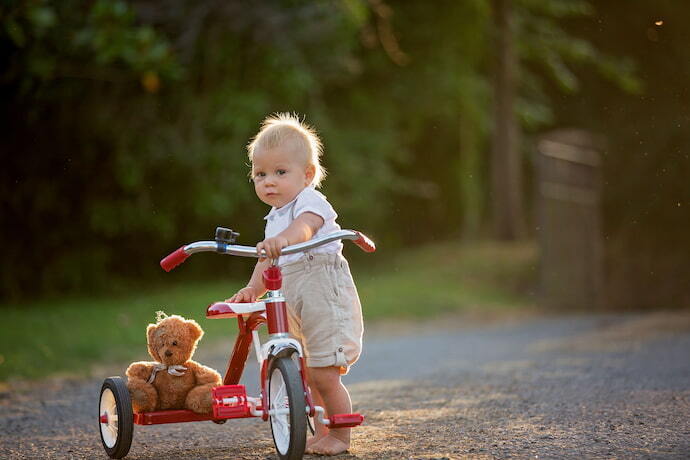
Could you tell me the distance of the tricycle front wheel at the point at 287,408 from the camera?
3.48 m

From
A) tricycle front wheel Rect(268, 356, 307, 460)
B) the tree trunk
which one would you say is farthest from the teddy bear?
the tree trunk

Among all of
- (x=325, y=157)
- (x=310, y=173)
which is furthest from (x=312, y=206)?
(x=325, y=157)

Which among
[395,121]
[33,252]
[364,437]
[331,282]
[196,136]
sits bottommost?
[364,437]

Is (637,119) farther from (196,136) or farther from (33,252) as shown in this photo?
(33,252)

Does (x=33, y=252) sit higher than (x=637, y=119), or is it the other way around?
(x=637, y=119)

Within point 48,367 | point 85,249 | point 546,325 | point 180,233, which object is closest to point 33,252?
point 85,249

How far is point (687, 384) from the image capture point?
5.75m

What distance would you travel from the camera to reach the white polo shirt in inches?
154

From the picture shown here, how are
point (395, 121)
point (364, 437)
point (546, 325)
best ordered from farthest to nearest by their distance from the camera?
point (395, 121)
point (546, 325)
point (364, 437)

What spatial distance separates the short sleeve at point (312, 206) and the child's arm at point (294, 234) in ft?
0.07

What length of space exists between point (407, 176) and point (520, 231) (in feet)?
11.7

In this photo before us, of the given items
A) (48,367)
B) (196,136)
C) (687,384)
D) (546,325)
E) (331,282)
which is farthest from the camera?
(196,136)

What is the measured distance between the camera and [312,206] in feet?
12.9

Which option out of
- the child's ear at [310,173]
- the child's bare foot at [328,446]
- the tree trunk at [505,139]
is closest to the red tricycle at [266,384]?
the child's bare foot at [328,446]
